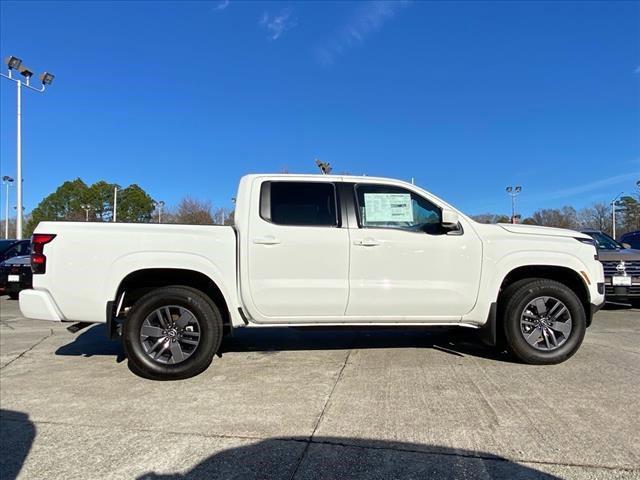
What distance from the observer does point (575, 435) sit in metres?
3.45

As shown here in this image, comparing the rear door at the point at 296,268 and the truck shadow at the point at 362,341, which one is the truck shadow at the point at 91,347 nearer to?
the truck shadow at the point at 362,341

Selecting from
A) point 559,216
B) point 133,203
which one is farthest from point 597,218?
point 133,203

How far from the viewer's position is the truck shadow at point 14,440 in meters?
3.14

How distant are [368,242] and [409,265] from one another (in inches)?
19.6

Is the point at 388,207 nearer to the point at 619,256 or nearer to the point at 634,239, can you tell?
the point at 619,256

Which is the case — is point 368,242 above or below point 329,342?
above

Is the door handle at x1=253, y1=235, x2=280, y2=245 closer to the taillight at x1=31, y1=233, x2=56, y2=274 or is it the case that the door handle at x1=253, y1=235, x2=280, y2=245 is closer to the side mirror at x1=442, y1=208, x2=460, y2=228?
the side mirror at x1=442, y1=208, x2=460, y2=228

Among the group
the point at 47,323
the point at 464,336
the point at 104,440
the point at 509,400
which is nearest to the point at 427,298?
the point at 509,400

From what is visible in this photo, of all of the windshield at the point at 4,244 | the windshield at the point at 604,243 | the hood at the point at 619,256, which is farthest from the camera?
the windshield at the point at 4,244

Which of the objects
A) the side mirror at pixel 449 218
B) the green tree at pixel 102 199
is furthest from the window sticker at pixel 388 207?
the green tree at pixel 102 199

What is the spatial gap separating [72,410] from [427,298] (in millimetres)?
3474

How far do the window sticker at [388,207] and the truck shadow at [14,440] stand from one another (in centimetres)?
353

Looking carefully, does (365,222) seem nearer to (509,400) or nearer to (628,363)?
(509,400)

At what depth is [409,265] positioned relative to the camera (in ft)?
16.7
